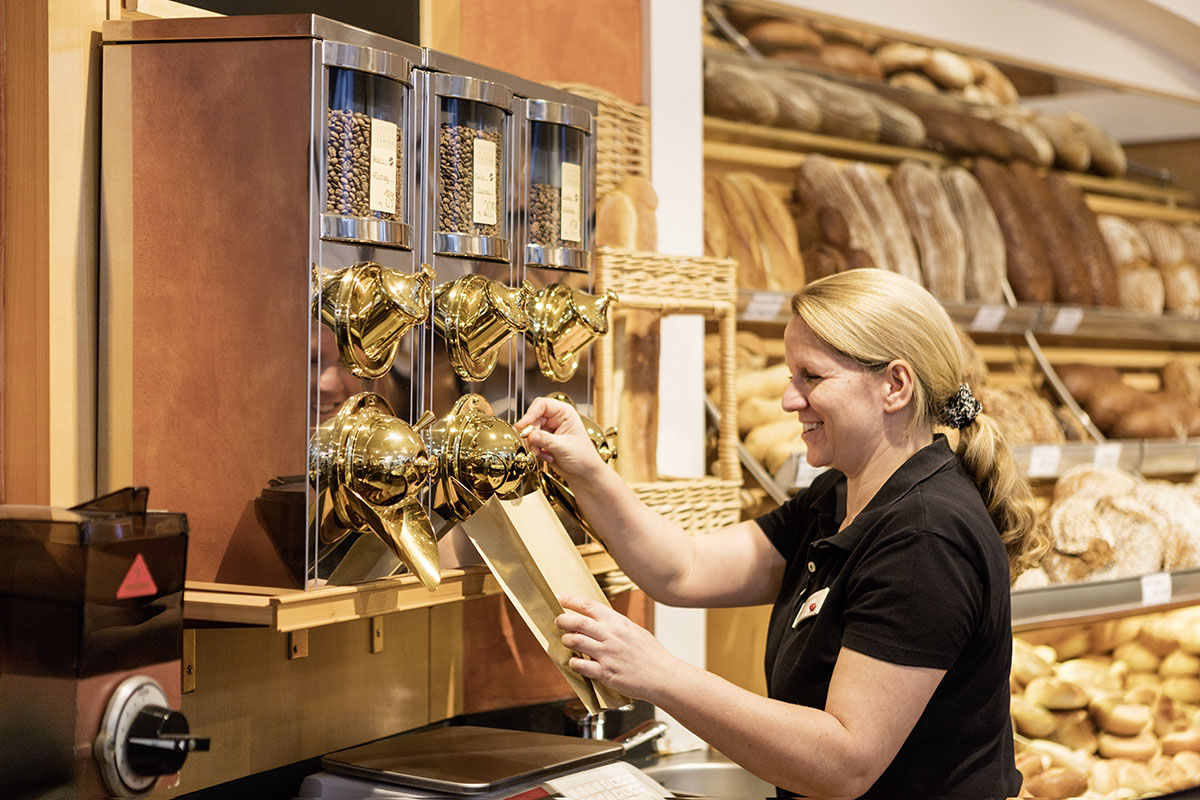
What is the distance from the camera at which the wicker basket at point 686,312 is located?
7.41ft

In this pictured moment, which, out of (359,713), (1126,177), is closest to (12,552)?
(359,713)

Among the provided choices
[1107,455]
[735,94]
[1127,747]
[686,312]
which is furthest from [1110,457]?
[686,312]

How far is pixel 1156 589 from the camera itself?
2.96 m

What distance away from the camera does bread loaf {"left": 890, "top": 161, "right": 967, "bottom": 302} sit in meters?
3.45

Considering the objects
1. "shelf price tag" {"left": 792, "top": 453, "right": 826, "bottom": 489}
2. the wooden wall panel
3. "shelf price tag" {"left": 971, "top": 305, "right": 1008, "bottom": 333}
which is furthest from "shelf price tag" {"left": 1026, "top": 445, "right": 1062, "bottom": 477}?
the wooden wall panel

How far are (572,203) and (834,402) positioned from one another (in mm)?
521

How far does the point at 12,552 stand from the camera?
126 centimetres

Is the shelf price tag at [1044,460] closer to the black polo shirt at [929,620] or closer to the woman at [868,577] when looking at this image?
the woman at [868,577]

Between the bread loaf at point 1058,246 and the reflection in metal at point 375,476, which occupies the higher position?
the bread loaf at point 1058,246

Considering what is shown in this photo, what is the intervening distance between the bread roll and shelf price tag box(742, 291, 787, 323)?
0.63 metres

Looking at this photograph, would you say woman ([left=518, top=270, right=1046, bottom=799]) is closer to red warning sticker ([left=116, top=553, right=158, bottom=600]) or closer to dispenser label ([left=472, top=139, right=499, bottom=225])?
dispenser label ([left=472, top=139, right=499, bottom=225])

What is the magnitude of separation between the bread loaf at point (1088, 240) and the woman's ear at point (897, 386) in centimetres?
228

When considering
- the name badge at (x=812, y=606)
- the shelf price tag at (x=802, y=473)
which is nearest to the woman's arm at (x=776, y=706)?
the name badge at (x=812, y=606)

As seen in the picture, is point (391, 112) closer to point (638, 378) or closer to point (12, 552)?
point (12, 552)
